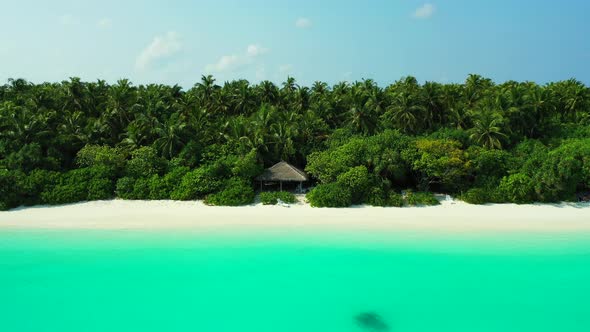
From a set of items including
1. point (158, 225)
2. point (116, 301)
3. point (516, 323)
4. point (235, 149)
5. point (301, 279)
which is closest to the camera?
point (516, 323)

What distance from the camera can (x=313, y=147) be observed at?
34375 millimetres

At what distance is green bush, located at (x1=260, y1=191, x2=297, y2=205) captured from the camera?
94.3 ft

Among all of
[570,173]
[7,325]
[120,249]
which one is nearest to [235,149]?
[120,249]

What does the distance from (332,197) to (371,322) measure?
14044 mm

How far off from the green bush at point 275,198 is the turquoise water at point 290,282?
563cm

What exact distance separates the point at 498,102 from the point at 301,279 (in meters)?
24.5

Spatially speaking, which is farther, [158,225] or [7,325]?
[158,225]

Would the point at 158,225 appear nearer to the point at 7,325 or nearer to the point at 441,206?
the point at 7,325

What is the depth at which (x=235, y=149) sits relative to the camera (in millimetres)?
32219

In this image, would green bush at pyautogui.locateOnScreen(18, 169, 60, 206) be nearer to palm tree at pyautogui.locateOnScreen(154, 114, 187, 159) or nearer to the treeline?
the treeline

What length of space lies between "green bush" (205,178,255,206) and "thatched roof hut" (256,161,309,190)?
1986 mm

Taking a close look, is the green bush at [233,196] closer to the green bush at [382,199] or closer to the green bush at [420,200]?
the green bush at [382,199]

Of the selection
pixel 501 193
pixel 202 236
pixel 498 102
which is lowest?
pixel 202 236

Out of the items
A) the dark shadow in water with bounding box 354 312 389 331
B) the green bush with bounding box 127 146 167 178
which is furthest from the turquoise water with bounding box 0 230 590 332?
the green bush with bounding box 127 146 167 178
